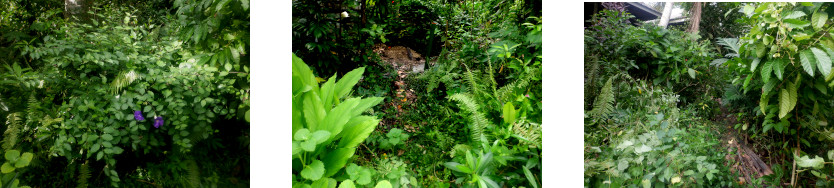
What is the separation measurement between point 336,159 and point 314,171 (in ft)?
0.37

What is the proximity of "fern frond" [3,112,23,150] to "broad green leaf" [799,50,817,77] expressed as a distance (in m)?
2.52

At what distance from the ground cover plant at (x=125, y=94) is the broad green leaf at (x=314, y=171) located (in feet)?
0.68

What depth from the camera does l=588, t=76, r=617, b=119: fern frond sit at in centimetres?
132

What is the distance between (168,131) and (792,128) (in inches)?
88.3

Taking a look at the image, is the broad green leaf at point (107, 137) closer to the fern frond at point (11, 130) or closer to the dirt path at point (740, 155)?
the fern frond at point (11, 130)

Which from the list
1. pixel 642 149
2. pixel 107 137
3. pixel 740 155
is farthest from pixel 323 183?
pixel 740 155

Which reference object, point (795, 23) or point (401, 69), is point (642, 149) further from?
point (401, 69)

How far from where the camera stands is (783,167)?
1.31 metres

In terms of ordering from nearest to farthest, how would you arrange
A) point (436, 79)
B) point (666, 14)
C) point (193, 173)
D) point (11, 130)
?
point (11, 130) < point (193, 173) < point (666, 14) < point (436, 79)

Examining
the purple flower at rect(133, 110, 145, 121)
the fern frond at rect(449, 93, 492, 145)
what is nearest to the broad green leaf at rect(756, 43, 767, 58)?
the fern frond at rect(449, 93, 492, 145)

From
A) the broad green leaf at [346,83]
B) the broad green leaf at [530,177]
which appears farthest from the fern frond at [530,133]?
the broad green leaf at [346,83]

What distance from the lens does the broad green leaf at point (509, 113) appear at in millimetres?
1486

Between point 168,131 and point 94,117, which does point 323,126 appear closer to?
point 168,131

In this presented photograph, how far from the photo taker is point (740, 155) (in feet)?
4.36
